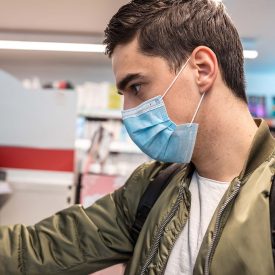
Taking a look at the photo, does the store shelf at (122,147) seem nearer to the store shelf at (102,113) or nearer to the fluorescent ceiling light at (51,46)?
the store shelf at (102,113)

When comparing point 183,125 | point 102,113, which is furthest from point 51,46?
point 183,125

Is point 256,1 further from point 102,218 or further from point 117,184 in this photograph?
point 102,218

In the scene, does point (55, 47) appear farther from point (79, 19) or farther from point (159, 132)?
point (159, 132)

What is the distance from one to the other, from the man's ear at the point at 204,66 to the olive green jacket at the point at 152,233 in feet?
0.57

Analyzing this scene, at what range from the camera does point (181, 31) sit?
0.87 m

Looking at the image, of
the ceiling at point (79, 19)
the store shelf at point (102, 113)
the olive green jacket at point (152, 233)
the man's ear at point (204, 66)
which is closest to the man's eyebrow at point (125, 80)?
the man's ear at point (204, 66)

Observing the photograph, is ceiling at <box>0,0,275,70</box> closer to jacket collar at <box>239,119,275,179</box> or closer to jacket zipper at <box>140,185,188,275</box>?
jacket collar at <box>239,119,275,179</box>

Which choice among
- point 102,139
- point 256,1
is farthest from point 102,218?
point 256,1

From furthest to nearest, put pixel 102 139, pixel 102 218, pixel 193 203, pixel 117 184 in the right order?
1. pixel 102 139
2. pixel 117 184
3. pixel 102 218
4. pixel 193 203

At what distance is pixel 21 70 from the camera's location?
4.68m

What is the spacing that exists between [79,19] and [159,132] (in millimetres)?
2321

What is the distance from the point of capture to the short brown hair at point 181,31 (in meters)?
0.87

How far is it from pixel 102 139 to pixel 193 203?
6.74 ft

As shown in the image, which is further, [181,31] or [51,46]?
[51,46]
